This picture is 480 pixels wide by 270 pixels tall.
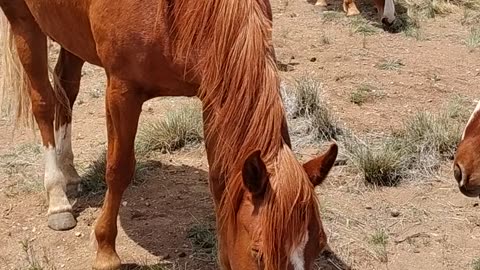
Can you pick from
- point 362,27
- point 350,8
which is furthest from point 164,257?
point 350,8

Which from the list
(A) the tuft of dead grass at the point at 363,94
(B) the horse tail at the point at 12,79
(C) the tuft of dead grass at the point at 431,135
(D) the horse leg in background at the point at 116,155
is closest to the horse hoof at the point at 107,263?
(D) the horse leg in background at the point at 116,155

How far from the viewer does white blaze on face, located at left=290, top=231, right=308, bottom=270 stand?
7.29 ft

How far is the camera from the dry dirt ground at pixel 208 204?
3.58 meters

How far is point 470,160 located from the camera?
2.94 m

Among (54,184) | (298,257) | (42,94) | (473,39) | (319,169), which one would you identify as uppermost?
(319,169)

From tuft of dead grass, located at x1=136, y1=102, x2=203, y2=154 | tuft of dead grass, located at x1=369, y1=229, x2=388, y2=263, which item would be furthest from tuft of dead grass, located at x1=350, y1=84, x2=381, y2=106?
tuft of dead grass, located at x1=369, y1=229, x2=388, y2=263

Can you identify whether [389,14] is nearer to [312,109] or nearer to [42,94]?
[312,109]

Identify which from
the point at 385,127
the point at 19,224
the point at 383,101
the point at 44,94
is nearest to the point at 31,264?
the point at 19,224

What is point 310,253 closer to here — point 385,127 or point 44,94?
point 44,94

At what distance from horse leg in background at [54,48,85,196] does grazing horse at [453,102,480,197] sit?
2.18m

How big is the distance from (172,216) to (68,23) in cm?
113

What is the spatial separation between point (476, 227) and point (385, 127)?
50.3 inches

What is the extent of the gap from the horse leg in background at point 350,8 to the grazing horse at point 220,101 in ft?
14.9

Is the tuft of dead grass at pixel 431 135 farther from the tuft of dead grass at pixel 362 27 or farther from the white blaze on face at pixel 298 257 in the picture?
the tuft of dead grass at pixel 362 27
